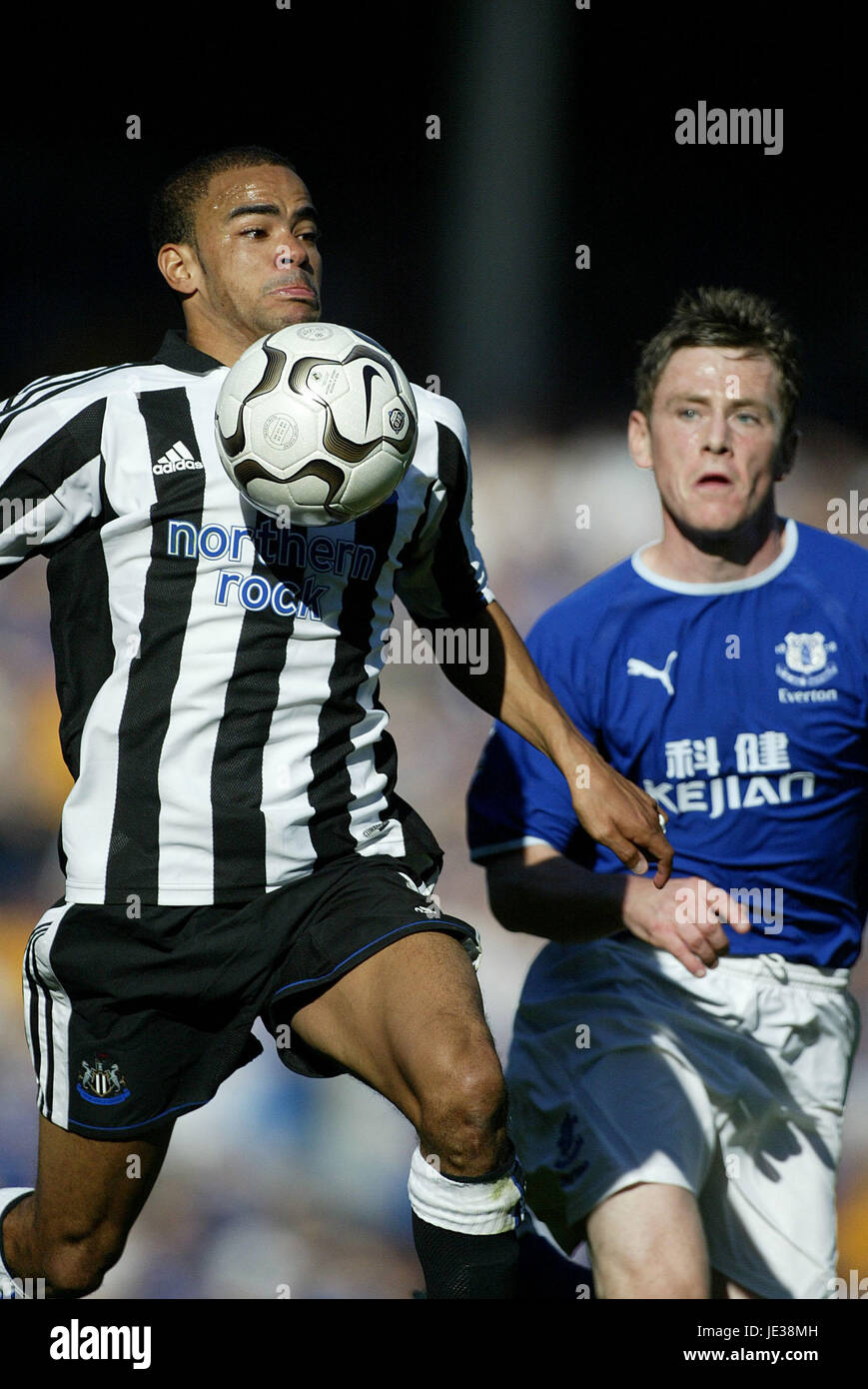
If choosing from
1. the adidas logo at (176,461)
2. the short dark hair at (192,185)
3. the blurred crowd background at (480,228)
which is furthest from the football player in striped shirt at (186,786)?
the blurred crowd background at (480,228)

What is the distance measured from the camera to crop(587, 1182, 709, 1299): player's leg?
3209 millimetres

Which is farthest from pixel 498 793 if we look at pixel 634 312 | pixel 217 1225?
pixel 634 312

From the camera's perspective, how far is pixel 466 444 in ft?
10.8

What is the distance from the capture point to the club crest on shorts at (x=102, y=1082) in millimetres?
2961

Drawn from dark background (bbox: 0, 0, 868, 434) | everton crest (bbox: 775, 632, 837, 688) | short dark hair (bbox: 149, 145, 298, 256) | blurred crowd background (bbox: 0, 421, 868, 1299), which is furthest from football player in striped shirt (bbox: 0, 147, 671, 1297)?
dark background (bbox: 0, 0, 868, 434)

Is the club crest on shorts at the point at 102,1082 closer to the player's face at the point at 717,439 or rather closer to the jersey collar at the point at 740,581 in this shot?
the jersey collar at the point at 740,581

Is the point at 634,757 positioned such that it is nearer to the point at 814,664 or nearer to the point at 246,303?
the point at 814,664

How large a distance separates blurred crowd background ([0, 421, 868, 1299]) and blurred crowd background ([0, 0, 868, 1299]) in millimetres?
12

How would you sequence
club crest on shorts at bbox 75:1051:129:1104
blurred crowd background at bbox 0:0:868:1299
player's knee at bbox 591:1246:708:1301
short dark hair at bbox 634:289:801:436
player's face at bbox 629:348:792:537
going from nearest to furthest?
club crest on shorts at bbox 75:1051:129:1104 < player's knee at bbox 591:1246:708:1301 < player's face at bbox 629:348:792:537 < short dark hair at bbox 634:289:801:436 < blurred crowd background at bbox 0:0:868:1299

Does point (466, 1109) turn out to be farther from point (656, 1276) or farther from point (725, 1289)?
point (725, 1289)

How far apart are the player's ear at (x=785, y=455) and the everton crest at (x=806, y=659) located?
437mm

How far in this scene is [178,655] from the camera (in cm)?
290

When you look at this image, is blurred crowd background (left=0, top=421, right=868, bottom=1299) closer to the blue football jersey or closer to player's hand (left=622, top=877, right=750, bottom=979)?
the blue football jersey

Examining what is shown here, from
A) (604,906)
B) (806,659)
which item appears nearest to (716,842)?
(604,906)
